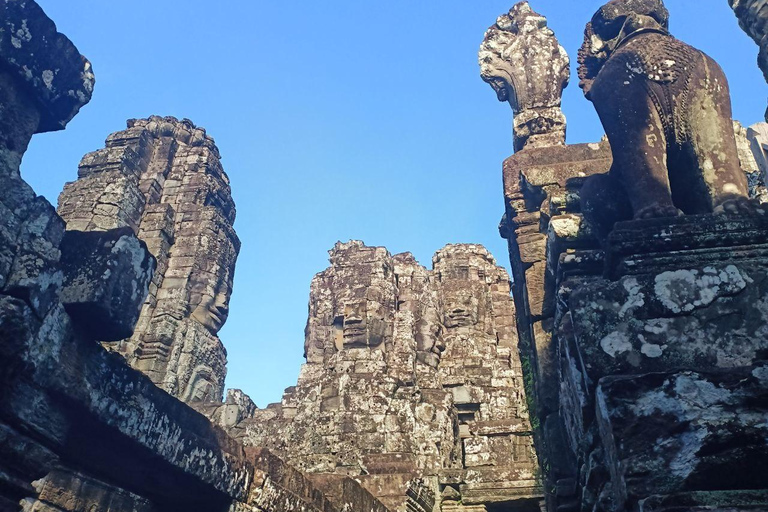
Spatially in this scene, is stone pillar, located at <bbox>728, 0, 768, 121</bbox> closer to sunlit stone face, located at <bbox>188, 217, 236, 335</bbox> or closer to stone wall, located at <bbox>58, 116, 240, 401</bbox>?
stone wall, located at <bbox>58, 116, 240, 401</bbox>

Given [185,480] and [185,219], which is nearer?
[185,480]

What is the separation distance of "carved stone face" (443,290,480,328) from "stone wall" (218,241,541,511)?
1.57 ft

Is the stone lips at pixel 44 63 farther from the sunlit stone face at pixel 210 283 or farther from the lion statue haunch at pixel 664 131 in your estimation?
the sunlit stone face at pixel 210 283

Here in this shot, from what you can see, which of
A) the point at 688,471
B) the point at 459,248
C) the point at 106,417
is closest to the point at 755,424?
the point at 688,471

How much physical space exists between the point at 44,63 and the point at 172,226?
10.9 metres

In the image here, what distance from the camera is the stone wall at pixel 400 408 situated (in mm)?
8570

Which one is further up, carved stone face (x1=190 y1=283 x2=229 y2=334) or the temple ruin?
carved stone face (x1=190 y1=283 x2=229 y2=334)

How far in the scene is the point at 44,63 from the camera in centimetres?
328

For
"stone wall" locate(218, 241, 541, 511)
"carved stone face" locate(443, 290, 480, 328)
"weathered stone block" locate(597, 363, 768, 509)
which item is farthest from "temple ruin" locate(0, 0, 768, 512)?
"carved stone face" locate(443, 290, 480, 328)

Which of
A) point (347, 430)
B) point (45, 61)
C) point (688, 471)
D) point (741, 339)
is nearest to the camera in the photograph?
point (688, 471)

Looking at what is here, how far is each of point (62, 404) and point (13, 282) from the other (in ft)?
2.16

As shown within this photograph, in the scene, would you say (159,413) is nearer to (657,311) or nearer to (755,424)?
(657,311)

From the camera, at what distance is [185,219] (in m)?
13.9

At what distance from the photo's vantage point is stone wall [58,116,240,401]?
11.6 metres
